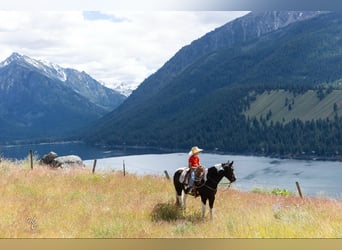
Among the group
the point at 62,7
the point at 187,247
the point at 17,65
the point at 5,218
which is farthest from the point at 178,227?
the point at 17,65

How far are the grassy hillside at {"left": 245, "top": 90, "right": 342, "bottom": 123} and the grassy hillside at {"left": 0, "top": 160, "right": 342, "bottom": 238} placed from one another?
99.1 meters

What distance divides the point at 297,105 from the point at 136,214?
125m

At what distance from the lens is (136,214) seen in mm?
9227

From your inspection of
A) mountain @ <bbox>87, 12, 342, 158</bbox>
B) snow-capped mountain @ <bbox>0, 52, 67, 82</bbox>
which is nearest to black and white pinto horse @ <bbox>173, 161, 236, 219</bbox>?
snow-capped mountain @ <bbox>0, 52, 67, 82</bbox>

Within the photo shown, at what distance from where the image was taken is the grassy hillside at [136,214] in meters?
8.14

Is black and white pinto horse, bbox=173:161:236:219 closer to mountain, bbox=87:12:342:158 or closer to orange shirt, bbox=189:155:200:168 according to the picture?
orange shirt, bbox=189:155:200:168

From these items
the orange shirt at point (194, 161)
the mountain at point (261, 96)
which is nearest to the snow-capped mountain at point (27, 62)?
the orange shirt at point (194, 161)

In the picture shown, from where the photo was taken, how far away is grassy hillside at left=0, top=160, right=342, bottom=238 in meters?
8.14

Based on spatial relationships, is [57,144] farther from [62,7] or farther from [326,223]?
[326,223]

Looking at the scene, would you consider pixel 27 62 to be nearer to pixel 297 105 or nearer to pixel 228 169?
pixel 228 169

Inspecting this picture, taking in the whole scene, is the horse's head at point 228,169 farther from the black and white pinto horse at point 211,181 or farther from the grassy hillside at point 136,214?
the grassy hillside at point 136,214

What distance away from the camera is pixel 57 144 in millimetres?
19281

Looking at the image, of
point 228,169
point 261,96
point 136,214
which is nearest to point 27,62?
point 136,214

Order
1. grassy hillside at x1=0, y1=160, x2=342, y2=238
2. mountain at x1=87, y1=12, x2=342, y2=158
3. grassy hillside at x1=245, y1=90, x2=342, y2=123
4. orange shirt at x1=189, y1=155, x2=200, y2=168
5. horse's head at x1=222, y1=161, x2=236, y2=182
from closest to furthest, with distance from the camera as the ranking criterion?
1. grassy hillside at x1=0, y1=160, x2=342, y2=238
2. horse's head at x1=222, y1=161, x2=236, y2=182
3. orange shirt at x1=189, y1=155, x2=200, y2=168
4. mountain at x1=87, y1=12, x2=342, y2=158
5. grassy hillside at x1=245, y1=90, x2=342, y2=123
